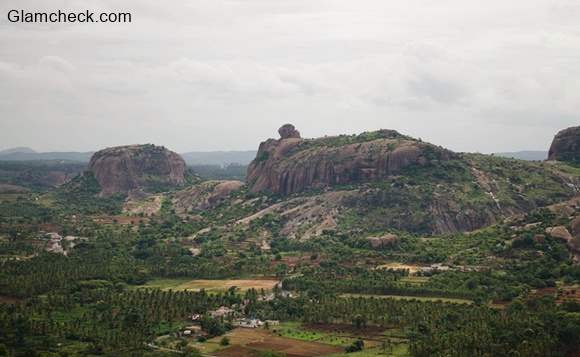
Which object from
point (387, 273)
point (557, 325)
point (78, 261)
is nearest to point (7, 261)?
point (78, 261)

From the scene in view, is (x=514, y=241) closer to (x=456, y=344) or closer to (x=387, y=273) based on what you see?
(x=387, y=273)

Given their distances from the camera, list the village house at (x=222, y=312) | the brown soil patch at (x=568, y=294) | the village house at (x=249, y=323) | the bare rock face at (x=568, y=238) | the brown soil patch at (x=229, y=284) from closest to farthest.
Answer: the brown soil patch at (x=568, y=294) → the village house at (x=249, y=323) → the village house at (x=222, y=312) → the bare rock face at (x=568, y=238) → the brown soil patch at (x=229, y=284)

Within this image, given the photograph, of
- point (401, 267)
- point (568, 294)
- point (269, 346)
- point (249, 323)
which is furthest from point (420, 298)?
point (269, 346)

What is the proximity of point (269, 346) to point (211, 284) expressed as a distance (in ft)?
164

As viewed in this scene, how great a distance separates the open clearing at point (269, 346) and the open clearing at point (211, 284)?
33254mm

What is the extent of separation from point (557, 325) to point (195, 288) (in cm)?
7780

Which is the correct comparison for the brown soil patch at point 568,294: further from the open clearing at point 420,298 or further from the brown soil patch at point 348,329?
the brown soil patch at point 348,329

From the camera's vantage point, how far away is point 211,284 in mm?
157250

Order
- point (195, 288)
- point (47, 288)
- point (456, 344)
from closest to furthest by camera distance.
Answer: point (456, 344) → point (47, 288) → point (195, 288)

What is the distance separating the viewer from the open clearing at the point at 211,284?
151788 millimetres

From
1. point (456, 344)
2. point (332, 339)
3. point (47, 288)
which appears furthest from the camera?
point (47, 288)

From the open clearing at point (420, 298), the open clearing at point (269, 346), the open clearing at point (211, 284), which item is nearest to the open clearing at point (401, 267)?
the open clearing at point (420, 298)

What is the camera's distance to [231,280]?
530ft

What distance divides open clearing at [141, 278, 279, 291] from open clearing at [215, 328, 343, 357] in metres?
33.3
